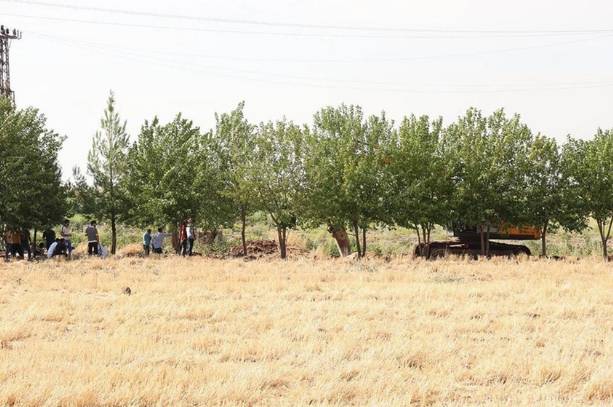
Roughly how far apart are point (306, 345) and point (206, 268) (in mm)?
14078

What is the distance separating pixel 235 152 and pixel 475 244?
13.1m

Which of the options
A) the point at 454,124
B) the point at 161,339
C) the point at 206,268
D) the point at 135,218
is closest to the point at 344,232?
the point at 454,124

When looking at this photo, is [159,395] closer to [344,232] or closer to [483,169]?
[483,169]

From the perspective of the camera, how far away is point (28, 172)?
31.7 metres

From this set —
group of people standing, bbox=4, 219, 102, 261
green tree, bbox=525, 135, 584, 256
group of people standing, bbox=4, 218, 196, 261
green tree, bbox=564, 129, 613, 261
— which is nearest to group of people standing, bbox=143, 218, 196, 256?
group of people standing, bbox=4, 218, 196, 261

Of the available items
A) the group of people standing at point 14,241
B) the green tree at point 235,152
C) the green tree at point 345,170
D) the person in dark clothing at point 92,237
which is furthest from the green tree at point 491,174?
the group of people standing at point 14,241

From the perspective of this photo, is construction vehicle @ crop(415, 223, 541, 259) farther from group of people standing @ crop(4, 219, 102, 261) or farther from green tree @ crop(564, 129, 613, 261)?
group of people standing @ crop(4, 219, 102, 261)

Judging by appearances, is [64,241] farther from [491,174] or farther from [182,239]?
[491,174]

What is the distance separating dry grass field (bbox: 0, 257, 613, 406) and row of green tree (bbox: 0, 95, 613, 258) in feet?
35.2

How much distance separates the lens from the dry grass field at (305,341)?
7977 millimetres

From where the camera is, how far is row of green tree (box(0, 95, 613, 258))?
31.1 m

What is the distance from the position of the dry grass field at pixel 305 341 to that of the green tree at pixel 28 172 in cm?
1061

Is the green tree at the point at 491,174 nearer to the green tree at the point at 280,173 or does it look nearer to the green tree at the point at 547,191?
the green tree at the point at 547,191


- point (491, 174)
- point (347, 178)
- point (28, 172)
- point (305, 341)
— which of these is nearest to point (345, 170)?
point (347, 178)
